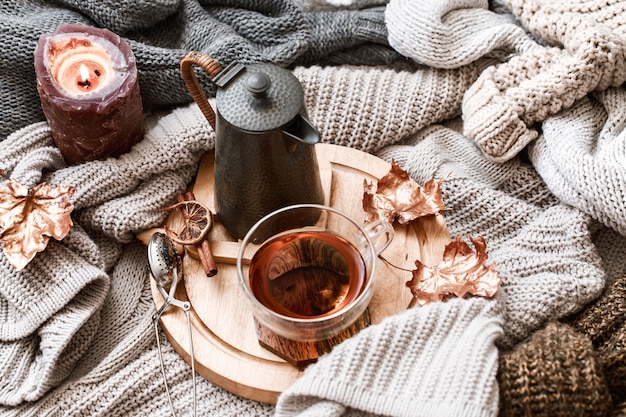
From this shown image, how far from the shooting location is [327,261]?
0.82 meters

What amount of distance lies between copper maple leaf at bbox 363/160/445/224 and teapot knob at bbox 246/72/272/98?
23cm

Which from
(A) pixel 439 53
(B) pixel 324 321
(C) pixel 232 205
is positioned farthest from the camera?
(A) pixel 439 53

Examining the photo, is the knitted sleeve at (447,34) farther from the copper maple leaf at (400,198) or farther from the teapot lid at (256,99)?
the teapot lid at (256,99)

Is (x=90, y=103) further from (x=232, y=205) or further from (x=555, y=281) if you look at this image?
(x=555, y=281)

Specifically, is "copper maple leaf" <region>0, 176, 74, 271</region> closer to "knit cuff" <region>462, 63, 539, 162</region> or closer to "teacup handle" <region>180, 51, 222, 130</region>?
"teacup handle" <region>180, 51, 222, 130</region>

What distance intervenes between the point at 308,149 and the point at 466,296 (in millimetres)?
244

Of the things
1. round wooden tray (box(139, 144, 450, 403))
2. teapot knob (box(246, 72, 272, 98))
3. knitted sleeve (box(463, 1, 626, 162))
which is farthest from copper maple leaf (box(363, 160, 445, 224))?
teapot knob (box(246, 72, 272, 98))

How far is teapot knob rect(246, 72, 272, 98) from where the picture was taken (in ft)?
2.39

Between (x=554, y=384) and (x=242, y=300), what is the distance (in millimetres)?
350

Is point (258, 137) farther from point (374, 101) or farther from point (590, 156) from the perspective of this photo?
point (590, 156)

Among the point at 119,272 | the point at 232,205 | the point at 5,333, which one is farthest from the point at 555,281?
the point at 5,333

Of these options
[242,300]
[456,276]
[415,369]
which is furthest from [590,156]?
[242,300]

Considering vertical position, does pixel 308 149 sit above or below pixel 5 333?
above

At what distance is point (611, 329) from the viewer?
84 centimetres
